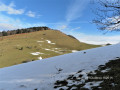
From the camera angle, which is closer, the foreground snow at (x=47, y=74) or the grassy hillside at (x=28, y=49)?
the foreground snow at (x=47, y=74)

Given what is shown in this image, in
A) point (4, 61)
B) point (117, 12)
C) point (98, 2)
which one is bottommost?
point (4, 61)

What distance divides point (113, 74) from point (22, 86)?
20.1 feet

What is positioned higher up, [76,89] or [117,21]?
[117,21]

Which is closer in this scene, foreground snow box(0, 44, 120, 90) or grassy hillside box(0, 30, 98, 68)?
foreground snow box(0, 44, 120, 90)

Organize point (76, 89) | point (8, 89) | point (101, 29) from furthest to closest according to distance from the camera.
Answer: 1. point (8, 89)
2. point (101, 29)
3. point (76, 89)

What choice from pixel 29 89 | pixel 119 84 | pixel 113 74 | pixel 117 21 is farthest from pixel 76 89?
pixel 117 21

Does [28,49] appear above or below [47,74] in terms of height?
above

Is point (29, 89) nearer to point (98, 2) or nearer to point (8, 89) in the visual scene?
point (8, 89)

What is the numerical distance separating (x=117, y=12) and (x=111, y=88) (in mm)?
3974

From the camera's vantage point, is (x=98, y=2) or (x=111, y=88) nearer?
(x=111, y=88)

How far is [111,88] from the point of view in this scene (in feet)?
14.6

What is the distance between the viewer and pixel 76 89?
5.22 m

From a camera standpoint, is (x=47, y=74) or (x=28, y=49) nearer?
(x=47, y=74)

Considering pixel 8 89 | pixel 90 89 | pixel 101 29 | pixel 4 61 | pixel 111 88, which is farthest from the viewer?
pixel 4 61
